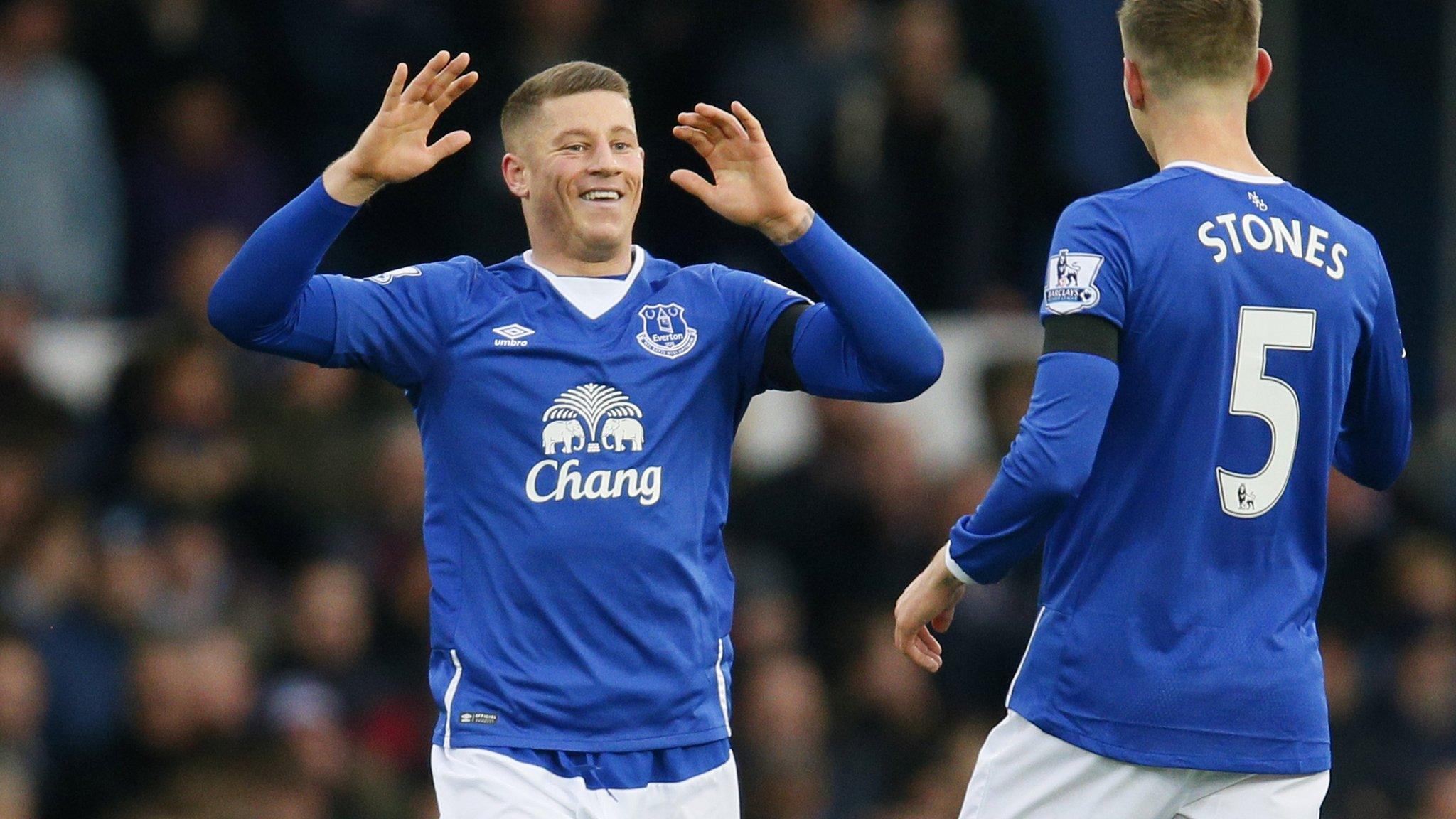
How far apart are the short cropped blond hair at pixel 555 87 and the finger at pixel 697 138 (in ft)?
0.88

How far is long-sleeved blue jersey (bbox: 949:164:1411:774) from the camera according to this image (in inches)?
172

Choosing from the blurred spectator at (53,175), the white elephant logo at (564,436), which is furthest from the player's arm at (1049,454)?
the blurred spectator at (53,175)

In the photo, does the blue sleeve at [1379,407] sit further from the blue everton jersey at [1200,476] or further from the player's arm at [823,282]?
the player's arm at [823,282]

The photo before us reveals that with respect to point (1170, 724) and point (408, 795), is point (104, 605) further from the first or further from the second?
point (1170, 724)

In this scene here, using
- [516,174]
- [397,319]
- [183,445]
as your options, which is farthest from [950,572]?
[183,445]

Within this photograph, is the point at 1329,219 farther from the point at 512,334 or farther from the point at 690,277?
the point at 512,334

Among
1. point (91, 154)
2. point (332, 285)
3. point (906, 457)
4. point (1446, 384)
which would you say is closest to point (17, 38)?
point (91, 154)

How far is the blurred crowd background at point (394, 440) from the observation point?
27.4 feet

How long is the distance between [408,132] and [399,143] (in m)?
0.03

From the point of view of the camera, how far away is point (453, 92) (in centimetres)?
480

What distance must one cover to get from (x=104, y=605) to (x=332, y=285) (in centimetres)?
406

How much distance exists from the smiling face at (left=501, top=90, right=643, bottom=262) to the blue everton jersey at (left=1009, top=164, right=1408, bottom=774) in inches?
41.5

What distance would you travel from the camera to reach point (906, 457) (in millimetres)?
10055

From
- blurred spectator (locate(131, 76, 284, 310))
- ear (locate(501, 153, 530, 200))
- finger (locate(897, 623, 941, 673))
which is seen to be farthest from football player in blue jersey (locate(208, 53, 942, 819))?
blurred spectator (locate(131, 76, 284, 310))
